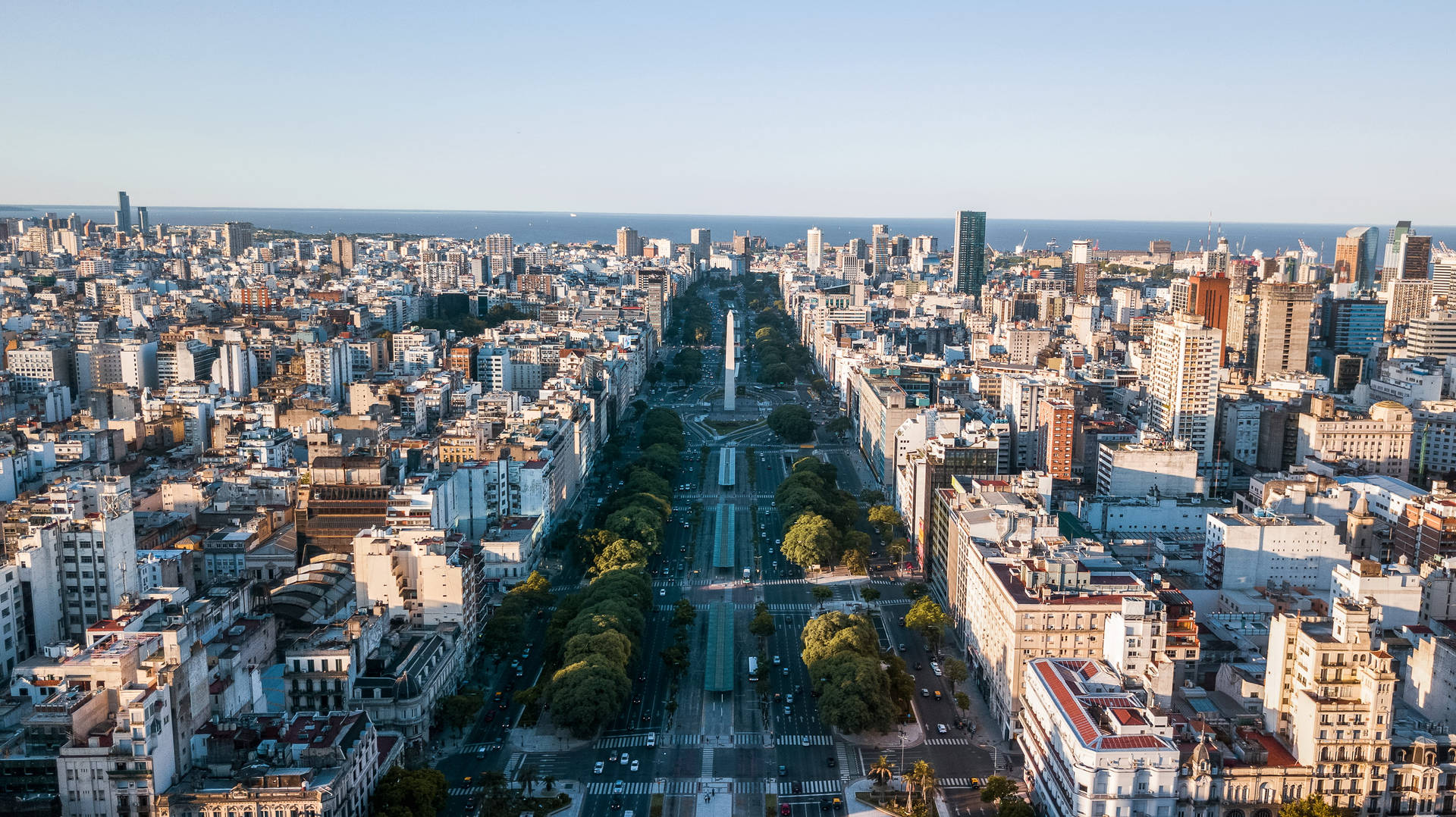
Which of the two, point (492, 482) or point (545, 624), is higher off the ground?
point (492, 482)

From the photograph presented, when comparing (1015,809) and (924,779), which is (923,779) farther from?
(1015,809)

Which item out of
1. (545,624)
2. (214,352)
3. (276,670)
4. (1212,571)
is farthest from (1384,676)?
(214,352)

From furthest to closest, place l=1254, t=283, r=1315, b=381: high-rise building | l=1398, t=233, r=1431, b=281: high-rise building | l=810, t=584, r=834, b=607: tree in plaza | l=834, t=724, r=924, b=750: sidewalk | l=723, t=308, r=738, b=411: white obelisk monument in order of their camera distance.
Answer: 1. l=1398, t=233, r=1431, b=281: high-rise building
2. l=723, t=308, r=738, b=411: white obelisk monument
3. l=1254, t=283, r=1315, b=381: high-rise building
4. l=810, t=584, r=834, b=607: tree in plaza
5. l=834, t=724, r=924, b=750: sidewalk

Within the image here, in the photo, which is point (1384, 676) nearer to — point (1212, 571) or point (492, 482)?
point (1212, 571)

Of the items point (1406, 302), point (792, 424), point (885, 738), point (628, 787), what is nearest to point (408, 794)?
point (628, 787)

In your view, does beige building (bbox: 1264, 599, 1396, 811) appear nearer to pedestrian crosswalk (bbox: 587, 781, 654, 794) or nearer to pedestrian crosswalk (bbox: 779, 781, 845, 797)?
pedestrian crosswalk (bbox: 779, 781, 845, 797)

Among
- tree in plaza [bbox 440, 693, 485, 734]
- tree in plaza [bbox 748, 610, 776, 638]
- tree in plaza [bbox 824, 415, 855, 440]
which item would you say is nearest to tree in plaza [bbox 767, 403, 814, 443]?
→ tree in plaza [bbox 824, 415, 855, 440]
